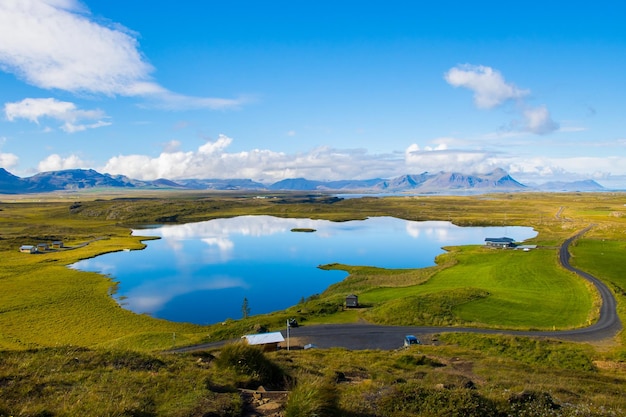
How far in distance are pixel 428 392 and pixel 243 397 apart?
19.7 ft

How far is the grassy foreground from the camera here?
11039 millimetres

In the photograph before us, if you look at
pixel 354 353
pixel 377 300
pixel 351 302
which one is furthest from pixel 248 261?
pixel 354 353

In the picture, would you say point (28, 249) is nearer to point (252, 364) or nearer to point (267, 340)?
point (267, 340)

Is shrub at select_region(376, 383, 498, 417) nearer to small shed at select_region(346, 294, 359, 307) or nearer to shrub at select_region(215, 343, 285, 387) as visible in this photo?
shrub at select_region(215, 343, 285, 387)

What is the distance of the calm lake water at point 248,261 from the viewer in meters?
53.3

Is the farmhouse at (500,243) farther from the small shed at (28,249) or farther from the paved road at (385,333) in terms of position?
the small shed at (28,249)

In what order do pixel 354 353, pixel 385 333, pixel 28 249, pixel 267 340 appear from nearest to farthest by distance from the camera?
pixel 354 353 < pixel 267 340 < pixel 385 333 < pixel 28 249

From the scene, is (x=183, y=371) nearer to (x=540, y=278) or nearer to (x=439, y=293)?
(x=439, y=293)

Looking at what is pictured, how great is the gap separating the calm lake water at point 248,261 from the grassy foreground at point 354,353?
15.8 ft

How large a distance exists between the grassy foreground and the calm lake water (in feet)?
15.8

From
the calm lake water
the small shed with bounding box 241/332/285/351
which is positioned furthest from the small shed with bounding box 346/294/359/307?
the small shed with bounding box 241/332/285/351

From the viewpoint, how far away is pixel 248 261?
81000 millimetres

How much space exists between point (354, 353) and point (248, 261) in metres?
57.3

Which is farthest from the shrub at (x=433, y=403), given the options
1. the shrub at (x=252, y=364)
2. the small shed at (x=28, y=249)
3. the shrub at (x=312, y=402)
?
the small shed at (x=28, y=249)
